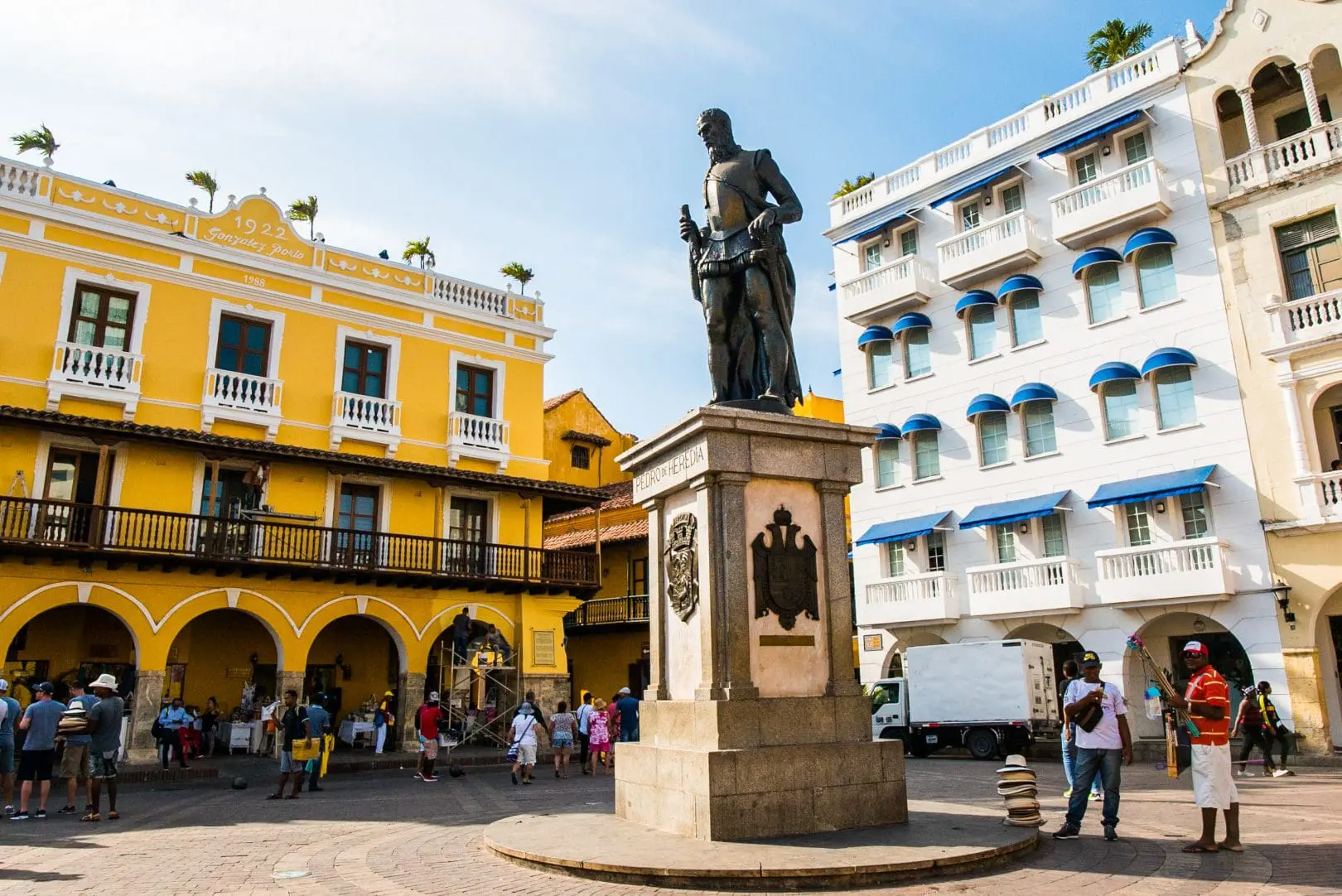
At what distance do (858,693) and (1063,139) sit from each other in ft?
70.7

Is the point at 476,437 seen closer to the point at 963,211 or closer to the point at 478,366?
the point at 478,366

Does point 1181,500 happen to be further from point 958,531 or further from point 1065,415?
point 958,531

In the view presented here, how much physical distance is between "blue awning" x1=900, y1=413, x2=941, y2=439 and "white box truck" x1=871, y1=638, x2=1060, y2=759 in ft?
22.1

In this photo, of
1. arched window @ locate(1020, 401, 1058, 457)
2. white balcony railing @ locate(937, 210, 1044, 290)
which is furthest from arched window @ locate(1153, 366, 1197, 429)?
white balcony railing @ locate(937, 210, 1044, 290)

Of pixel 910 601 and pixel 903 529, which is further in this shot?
pixel 903 529

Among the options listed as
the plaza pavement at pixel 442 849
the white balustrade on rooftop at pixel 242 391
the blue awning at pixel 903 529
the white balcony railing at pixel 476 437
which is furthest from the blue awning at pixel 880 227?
the plaza pavement at pixel 442 849

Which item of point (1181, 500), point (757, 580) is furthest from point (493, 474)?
point (757, 580)

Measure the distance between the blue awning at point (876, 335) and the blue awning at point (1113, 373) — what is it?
6539mm

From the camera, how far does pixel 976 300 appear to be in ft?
87.8

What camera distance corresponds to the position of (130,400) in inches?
856

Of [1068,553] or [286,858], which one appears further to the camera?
[1068,553]

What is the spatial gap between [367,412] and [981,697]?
16.7 metres

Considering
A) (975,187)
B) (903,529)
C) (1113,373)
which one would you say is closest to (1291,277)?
(1113,373)

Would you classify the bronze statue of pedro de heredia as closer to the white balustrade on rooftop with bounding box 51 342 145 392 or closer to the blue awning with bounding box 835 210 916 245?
the white balustrade on rooftop with bounding box 51 342 145 392
